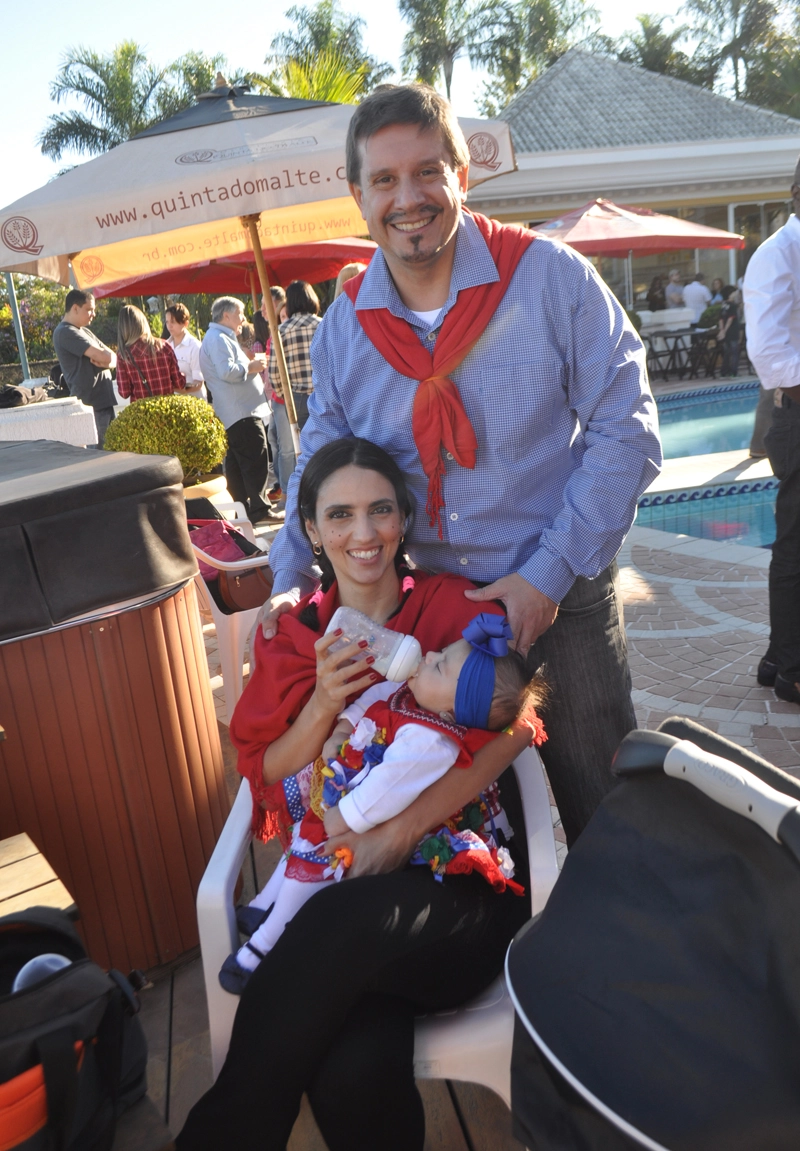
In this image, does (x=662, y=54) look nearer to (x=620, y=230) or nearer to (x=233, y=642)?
(x=620, y=230)

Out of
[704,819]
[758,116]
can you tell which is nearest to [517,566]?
[704,819]

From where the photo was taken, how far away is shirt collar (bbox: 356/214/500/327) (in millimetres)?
1968

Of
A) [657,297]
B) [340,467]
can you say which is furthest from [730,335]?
[340,467]

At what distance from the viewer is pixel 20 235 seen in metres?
4.20

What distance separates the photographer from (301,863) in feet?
6.22

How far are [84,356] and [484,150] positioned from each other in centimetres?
529

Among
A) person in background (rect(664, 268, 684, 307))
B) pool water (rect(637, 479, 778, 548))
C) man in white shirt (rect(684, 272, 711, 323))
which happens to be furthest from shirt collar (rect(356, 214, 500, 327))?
person in background (rect(664, 268, 684, 307))

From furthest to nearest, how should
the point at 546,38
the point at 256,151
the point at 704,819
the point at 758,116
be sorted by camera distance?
the point at 546,38
the point at 758,116
the point at 256,151
the point at 704,819

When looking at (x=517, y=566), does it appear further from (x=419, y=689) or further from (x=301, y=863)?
(x=301, y=863)

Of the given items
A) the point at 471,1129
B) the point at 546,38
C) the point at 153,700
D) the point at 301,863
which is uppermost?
the point at 546,38

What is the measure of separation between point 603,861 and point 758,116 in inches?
1190

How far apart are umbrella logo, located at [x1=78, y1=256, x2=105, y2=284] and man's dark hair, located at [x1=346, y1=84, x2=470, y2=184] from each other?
406 centimetres

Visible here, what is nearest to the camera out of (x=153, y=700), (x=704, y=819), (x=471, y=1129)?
(x=704, y=819)

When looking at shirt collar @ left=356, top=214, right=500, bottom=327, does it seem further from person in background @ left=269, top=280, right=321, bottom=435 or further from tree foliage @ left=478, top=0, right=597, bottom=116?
tree foliage @ left=478, top=0, right=597, bottom=116
